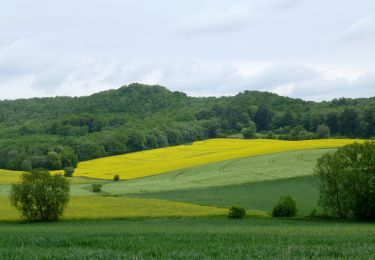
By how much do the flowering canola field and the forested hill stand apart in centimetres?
1028

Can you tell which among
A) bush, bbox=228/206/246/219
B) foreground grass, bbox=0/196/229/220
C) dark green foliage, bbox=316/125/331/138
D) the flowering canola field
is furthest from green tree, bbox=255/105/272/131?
bush, bbox=228/206/246/219

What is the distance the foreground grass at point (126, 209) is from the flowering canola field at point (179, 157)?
86.8 ft

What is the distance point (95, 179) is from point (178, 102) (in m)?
107

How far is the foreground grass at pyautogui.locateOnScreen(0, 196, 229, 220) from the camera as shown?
43062 mm

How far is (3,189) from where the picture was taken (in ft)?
219

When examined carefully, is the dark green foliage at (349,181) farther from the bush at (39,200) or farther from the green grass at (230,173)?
the bush at (39,200)

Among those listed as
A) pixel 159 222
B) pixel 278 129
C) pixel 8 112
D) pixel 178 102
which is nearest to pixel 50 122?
pixel 8 112

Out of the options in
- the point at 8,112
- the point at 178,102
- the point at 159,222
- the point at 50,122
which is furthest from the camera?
the point at 178,102

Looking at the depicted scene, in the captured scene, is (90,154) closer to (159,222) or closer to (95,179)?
(95,179)

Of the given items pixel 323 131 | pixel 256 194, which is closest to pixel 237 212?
pixel 256 194

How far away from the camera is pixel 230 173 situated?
226 feet

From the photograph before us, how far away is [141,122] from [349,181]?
103054 mm

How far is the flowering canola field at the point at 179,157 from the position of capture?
269ft

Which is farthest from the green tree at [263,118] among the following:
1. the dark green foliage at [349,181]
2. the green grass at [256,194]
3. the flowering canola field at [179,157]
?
the dark green foliage at [349,181]
